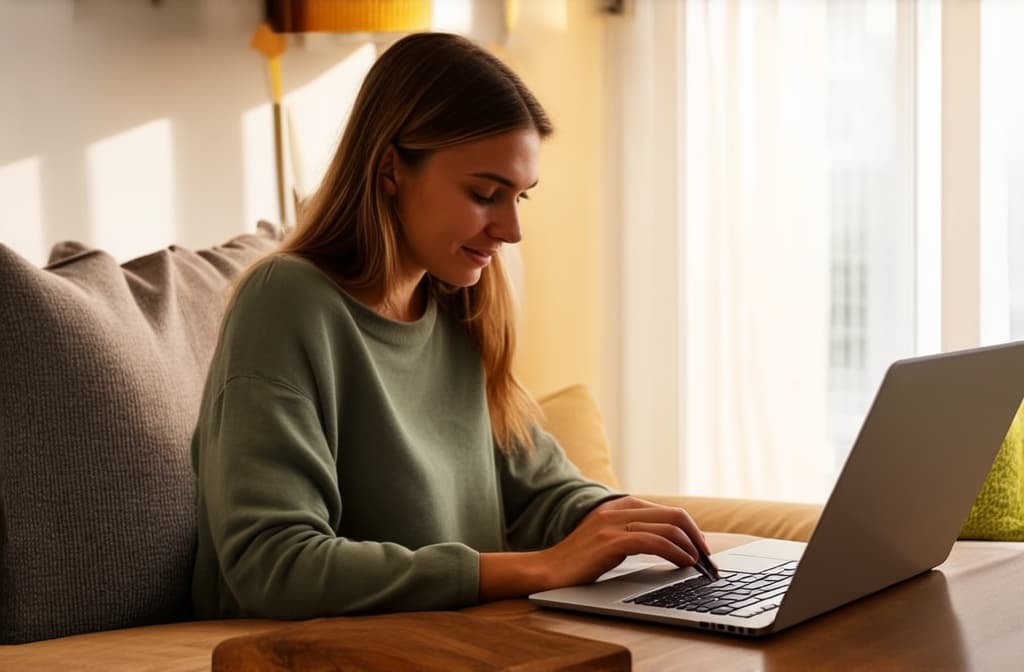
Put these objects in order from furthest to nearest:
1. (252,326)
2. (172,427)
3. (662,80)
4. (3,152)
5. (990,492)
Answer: (662,80)
(3,152)
(990,492)
(172,427)
(252,326)

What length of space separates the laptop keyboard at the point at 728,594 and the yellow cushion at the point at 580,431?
31.5 inches

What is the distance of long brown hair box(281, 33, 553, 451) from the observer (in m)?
1.32

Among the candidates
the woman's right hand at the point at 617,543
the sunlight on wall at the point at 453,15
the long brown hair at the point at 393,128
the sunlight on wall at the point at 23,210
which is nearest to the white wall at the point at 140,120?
the sunlight on wall at the point at 23,210

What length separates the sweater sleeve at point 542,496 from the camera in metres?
1.47

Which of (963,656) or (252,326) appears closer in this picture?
(963,656)

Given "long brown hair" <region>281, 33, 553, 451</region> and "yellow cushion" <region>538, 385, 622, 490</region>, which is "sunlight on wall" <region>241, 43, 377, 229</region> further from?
"long brown hair" <region>281, 33, 553, 451</region>

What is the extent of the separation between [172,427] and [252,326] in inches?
8.8

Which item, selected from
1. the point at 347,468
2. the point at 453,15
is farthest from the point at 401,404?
the point at 453,15

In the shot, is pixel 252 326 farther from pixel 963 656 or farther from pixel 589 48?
pixel 589 48

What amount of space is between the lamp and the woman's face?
3.27 feet

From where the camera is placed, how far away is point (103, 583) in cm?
128

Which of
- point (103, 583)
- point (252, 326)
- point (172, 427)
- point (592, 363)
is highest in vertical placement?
point (252, 326)

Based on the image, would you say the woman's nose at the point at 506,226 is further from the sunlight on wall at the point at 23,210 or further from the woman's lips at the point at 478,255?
the sunlight on wall at the point at 23,210

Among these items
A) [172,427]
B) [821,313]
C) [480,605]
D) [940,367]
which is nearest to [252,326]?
[172,427]
